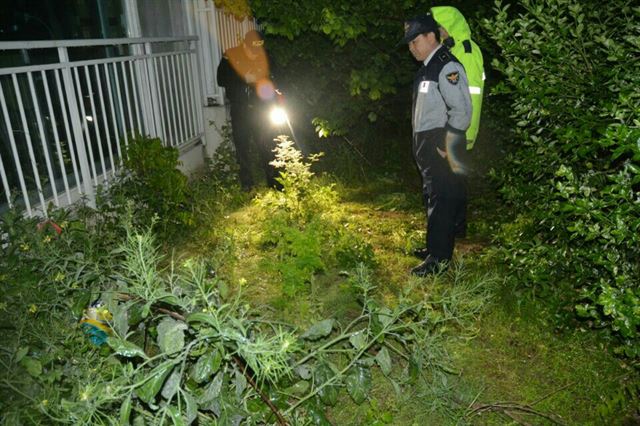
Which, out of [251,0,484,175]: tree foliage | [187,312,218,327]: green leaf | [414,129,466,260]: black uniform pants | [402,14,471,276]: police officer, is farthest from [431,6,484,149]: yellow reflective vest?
[187,312,218,327]: green leaf

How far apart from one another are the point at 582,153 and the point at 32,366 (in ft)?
9.35

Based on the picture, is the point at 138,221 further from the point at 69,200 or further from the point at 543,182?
the point at 543,182

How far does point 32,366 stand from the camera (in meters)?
1.91

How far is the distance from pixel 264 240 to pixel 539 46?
2.70 metres

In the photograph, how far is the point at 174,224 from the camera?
4.64 metres

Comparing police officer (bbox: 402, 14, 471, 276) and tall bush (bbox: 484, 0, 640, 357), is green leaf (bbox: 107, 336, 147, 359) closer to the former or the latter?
tall bush (bbox: 484, 0, 640, 357)

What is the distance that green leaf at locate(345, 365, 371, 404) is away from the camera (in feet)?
7.41

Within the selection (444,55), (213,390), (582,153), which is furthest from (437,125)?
(213,390)

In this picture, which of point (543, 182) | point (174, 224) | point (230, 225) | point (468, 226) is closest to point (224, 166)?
point (230, 225)

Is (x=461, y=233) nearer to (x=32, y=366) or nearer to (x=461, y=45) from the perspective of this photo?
(x=461, y=45)

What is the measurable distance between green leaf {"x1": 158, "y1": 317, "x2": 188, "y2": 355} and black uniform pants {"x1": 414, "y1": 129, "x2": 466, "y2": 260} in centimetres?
260

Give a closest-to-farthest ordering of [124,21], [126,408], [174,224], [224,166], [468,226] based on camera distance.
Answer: [126,408] → [174,224] → [468,226] → [124,21] → [224,166]

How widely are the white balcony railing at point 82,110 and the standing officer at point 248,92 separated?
800mm

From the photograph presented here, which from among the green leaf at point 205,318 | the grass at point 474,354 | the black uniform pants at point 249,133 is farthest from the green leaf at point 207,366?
the black uniform pants at point 249,133
